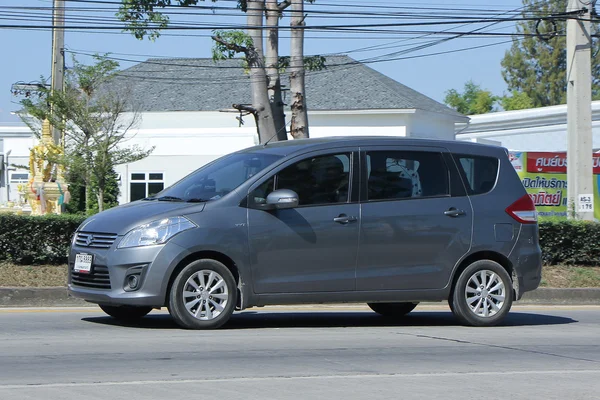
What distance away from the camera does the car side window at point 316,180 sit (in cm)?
1027

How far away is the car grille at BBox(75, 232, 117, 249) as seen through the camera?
32.0 ft

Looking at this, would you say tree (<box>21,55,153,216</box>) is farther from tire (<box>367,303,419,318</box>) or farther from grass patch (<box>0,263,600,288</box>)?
tire (<box>367,303,419,318</box>)

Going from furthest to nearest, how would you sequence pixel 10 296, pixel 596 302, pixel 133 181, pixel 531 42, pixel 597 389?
pixel 531 42 → pixel 133 181 → pixel 596 302 → pixel 10 296 → pixel 597 389

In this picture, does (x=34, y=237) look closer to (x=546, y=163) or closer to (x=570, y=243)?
A: (x=570, y=243)

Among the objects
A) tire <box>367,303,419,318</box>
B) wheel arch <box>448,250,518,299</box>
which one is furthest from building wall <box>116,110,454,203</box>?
wheel arch <box>448,250,518,299</box>

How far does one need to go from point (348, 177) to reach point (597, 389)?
3.94 m

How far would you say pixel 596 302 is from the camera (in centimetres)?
1573

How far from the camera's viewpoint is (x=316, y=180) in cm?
1047

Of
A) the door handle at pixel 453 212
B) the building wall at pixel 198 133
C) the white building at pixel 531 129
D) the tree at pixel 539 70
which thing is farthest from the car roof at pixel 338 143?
the tree at pixel 539 70

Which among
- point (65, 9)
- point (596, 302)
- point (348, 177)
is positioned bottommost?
point (596, 302)

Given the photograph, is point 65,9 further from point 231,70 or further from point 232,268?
point 231,70

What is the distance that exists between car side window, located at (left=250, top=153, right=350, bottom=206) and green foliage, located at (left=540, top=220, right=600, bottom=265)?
25.0 ft

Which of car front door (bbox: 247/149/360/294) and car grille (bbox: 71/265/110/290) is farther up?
car front door (bbox: 247/149/360/294)

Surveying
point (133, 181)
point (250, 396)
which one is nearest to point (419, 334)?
point (250, 396)
